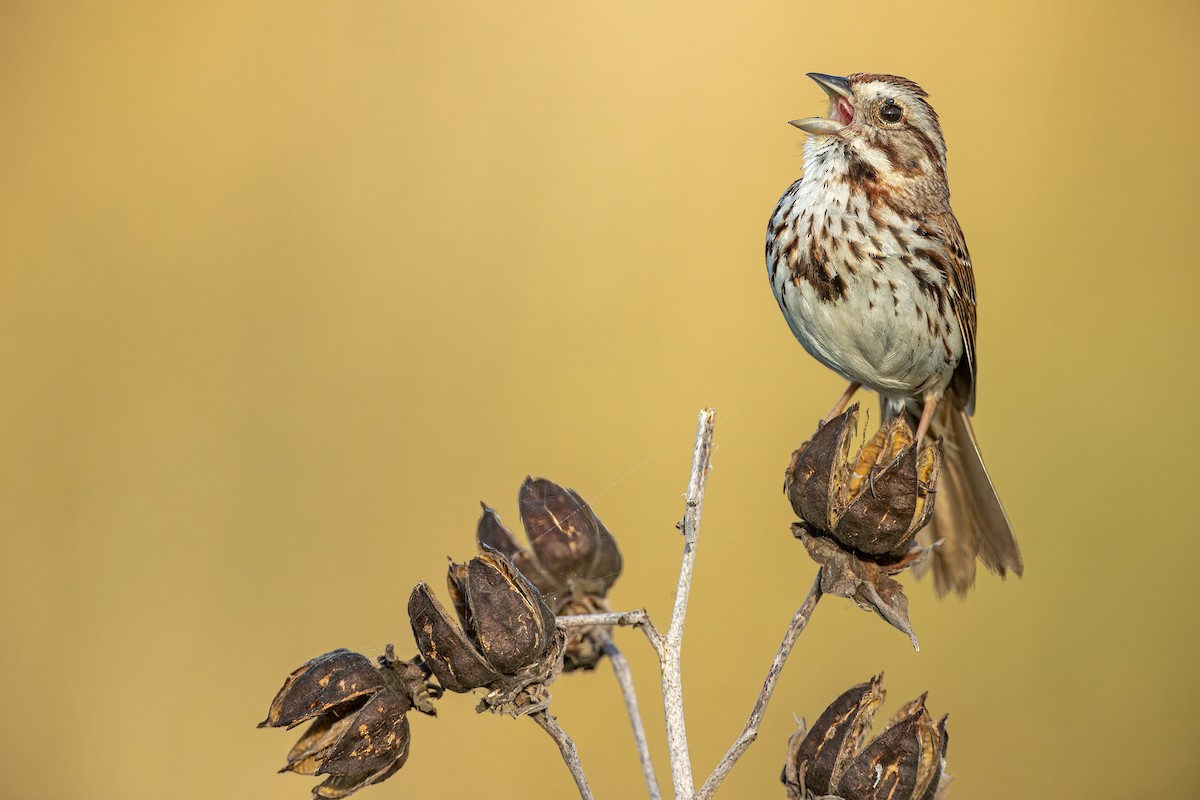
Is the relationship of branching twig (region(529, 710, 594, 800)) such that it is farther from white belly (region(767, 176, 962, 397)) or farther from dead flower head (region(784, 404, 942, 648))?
white belly (region(767, 176, 962, 397))

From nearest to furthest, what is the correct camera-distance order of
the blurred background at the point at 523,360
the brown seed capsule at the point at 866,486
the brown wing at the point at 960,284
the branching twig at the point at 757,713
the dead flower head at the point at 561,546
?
1. the branching twig at the point at 757,713
2. the brown seed capsule at the point at 866,486
3. the dead flower head at the point at 561,546
4. the brown wing at the point at 960,284
5. the blurred background at the point at 523,360

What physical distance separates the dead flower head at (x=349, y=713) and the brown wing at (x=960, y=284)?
167 cm

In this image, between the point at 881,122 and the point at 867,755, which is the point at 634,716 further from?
the point at 881,122

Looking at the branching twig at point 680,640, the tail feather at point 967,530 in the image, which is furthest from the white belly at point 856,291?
the branching twig at point 680,640

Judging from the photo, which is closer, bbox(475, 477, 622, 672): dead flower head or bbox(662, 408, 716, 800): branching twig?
bbox(662, 408, 716, 800): branching twig

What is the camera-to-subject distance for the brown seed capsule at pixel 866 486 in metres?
2.18

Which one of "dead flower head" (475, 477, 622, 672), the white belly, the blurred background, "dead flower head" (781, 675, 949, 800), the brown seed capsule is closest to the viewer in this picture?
"dead flower head" (781, 675, 949, 800)

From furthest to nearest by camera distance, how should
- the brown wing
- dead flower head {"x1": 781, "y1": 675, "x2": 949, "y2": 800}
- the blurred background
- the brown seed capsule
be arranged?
the blurred background
the brown wing
the brown seed capsule
dead flower head {"x1": 781, "y1": 675, "x2": 949, "y2": 800}

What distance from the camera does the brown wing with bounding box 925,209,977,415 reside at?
2.91 m

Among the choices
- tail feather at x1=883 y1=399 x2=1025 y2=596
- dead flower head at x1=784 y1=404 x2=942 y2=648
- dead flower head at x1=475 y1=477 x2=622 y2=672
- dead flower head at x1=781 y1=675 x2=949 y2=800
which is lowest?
dead flower head at x1=781 y1=675 x2=949 y2=800

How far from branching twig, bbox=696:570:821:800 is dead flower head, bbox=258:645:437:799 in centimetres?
54

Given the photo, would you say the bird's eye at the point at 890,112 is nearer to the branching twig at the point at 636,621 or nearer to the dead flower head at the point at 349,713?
the branching twig at the point at 636,621

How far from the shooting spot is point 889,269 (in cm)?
280

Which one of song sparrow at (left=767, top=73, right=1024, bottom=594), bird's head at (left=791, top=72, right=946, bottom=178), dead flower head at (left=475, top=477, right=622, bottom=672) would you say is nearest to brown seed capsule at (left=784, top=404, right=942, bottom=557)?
dead flower head at (left=475, top=477, right=622, bottom=672)
